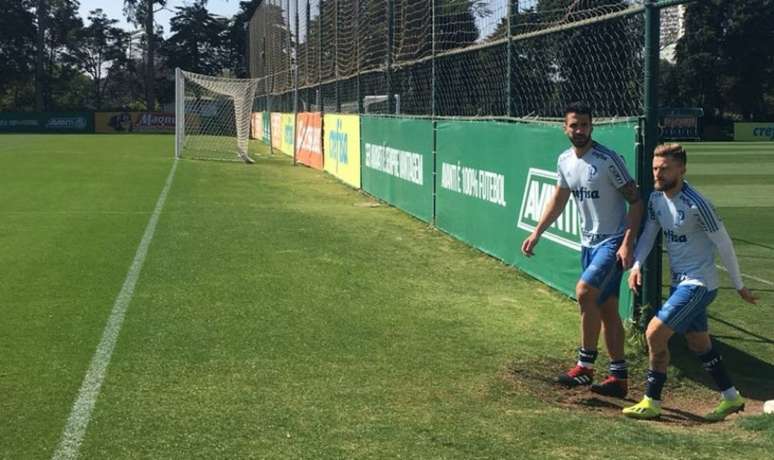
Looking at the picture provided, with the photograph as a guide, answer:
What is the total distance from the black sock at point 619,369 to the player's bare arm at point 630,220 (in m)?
0.64

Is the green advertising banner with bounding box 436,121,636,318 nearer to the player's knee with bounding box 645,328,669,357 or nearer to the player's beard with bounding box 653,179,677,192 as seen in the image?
the player's beard with bounding box 653,179,677,192

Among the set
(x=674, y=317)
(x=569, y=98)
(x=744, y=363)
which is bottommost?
(x=744, y=363)

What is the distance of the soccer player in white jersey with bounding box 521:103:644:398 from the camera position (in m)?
5.61

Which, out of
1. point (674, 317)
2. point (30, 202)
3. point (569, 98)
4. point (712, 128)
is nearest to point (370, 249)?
point (569, 98)

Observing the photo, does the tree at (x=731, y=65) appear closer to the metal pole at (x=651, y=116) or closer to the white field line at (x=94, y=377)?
the metal pole at (x=651, y=116)

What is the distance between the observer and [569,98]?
33.7 ft

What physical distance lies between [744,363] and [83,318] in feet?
16.5

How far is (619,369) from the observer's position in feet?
18.6

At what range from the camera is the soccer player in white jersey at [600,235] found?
18.4 ft

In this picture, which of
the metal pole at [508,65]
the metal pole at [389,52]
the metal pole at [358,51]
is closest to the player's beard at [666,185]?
the metal pole at [508,65]

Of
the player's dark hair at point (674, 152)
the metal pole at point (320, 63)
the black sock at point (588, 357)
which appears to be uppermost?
the metal pole at point (320, 63)

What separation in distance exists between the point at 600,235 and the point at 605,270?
0.24m

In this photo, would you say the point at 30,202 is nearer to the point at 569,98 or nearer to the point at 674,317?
the point at 569,98

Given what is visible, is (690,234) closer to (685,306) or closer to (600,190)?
(685,306)
